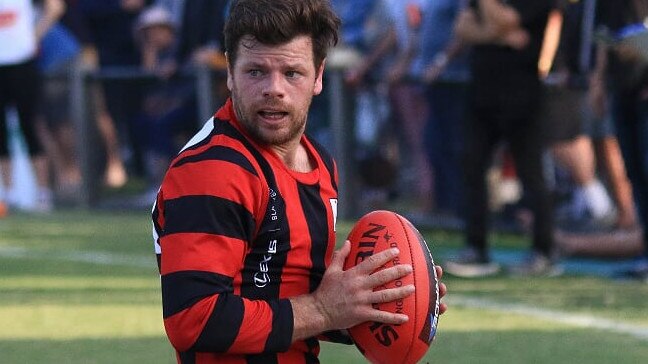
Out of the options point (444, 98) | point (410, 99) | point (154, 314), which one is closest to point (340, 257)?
point (154, 314)

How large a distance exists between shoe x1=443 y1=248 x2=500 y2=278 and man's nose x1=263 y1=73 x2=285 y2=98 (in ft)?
20.0

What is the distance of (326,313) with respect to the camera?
412cm

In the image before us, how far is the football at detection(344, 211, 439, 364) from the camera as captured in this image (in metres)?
4.25

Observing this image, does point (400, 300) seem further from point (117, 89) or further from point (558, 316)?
point (117, 89)

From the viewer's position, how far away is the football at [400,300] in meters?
4.25

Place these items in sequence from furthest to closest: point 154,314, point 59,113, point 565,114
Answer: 1. point 59,113
2. point 565,114
3. point 154,314

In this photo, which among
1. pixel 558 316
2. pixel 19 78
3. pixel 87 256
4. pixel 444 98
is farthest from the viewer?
pixel 19 78

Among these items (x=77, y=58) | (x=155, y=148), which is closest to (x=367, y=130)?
(x=155, y=148)

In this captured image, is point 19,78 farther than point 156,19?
No

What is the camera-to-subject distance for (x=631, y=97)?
9.51 meters

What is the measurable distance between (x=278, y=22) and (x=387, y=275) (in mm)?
682

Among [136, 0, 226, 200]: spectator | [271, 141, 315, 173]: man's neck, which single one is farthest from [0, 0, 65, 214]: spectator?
[271, 141, 315, 173]: man's neck

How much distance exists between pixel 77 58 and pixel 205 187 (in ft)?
40.7

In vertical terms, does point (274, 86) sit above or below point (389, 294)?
above
